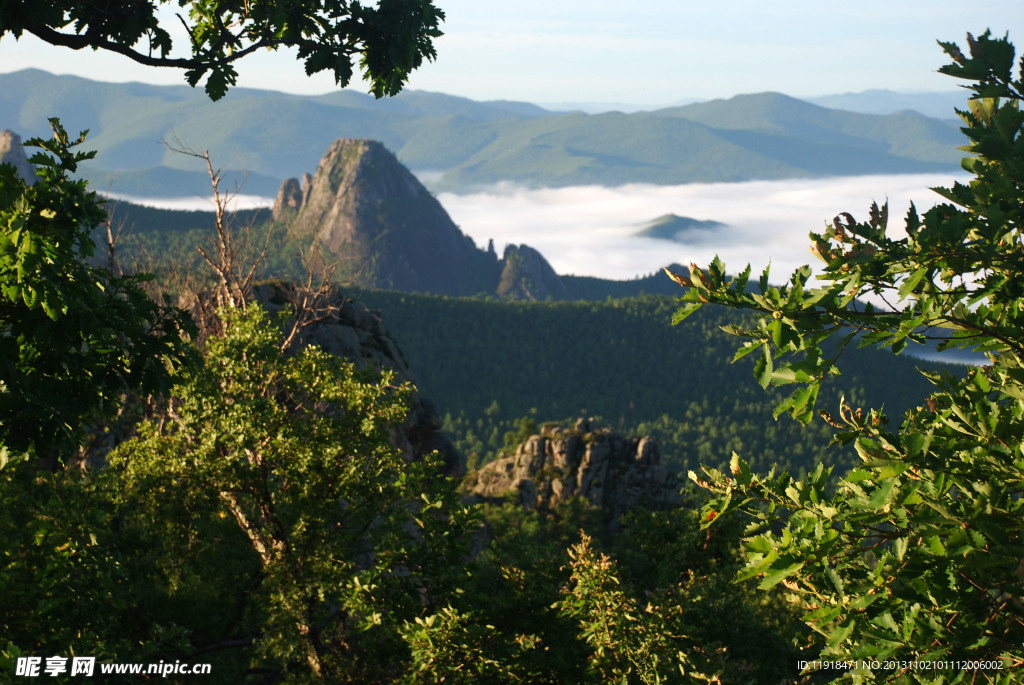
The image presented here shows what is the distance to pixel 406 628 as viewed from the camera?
453 inches

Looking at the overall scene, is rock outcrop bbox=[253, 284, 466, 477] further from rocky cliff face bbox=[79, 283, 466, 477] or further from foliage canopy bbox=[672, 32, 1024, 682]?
foliage canopy bbox=[672, 32, 1024, 682]

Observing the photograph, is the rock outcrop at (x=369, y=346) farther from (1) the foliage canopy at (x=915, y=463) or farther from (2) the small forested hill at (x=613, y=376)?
(2) the small forested hill at (x=613, y=376)

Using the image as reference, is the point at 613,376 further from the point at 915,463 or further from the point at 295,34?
the point at 915,463

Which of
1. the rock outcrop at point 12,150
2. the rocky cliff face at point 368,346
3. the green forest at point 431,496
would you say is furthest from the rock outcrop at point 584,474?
the rock outcrop at point 12,150

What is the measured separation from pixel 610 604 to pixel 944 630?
21.2 feet

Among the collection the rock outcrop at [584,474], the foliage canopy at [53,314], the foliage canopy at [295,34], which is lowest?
the rock outcrop at [584,474]

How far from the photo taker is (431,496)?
13789 millimetres

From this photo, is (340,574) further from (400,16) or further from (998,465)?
(998,465)

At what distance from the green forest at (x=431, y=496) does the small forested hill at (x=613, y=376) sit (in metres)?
119

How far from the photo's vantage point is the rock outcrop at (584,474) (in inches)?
2992

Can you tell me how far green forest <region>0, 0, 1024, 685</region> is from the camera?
571 cm

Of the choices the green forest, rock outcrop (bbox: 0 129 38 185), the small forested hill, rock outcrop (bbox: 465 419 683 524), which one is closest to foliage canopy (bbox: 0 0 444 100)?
the green forest

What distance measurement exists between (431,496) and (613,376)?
6557 inches

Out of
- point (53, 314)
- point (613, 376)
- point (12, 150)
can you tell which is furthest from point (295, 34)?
point (613, 376)
